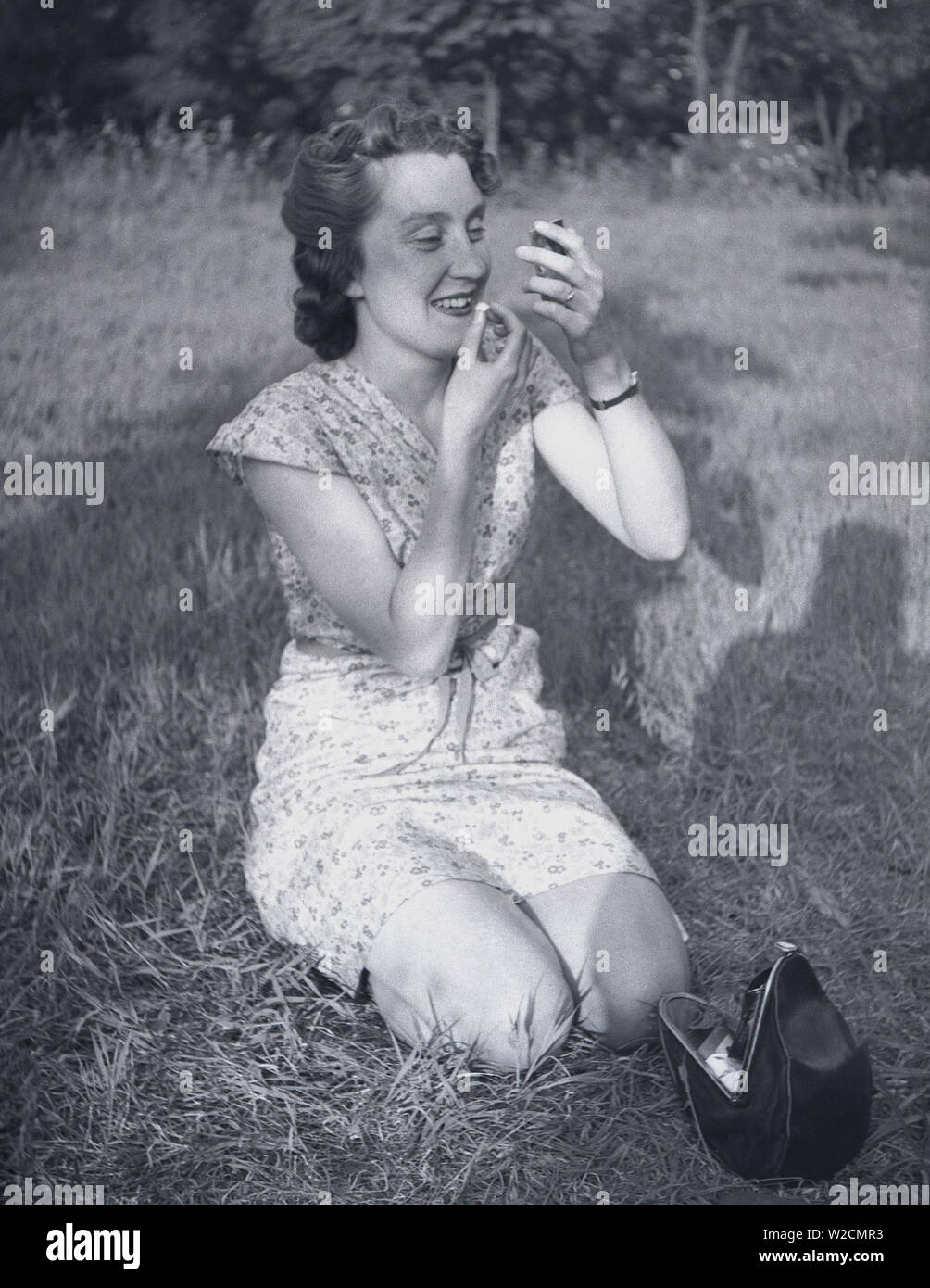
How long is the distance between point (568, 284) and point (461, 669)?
2.15 ft

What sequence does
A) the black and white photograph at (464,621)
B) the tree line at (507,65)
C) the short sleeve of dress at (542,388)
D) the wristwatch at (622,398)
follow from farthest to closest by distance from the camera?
the tree line at (507,65) → the short sleeve of dress at (542,388) → the wristwatch at (622,398) → the black and white photograph at (464,621)

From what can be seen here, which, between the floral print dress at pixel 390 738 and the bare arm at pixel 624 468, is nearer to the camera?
the floral print dress at pixel 390 738

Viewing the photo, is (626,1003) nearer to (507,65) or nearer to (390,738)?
(390,738)

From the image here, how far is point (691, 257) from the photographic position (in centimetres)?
386

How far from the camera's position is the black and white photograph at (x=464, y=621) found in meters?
1.92

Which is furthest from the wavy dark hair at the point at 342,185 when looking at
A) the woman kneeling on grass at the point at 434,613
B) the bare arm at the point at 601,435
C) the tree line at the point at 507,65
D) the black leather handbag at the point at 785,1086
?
the black leather handbag at the point at 785,1086

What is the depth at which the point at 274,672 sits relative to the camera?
3094 millimetres

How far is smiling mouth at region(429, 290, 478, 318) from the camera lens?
224cm

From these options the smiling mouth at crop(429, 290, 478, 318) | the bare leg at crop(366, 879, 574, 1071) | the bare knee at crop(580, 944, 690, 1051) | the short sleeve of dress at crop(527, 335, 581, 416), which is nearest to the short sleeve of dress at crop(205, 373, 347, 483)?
the smiling mouth at crop(429, 290, 478, 318)

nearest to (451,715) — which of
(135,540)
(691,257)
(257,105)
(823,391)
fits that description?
(135,540)

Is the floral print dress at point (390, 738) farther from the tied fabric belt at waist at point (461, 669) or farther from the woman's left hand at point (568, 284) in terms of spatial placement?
the woman's left hand at point (568, 284)

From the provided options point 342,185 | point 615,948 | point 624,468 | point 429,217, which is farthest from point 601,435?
point 615,948

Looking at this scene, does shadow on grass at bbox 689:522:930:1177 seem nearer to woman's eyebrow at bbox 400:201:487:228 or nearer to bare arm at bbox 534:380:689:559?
bare arm at bbox 534:380:689:559

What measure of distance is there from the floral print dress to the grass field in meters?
0.22
